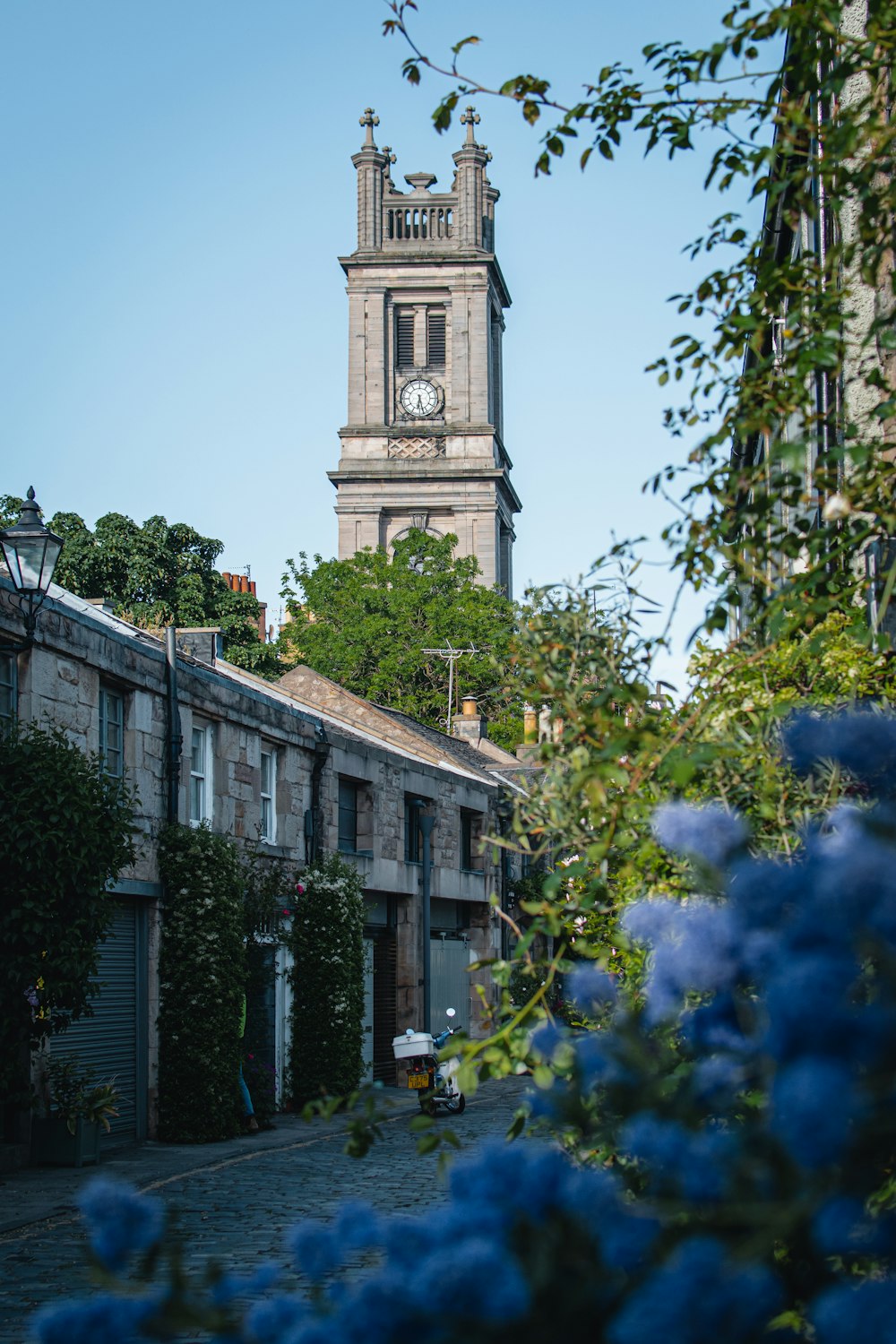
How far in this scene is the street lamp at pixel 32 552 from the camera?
14.5 metres

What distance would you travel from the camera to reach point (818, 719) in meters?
3.59

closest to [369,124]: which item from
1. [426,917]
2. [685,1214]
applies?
[426,917]

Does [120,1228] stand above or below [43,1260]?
above

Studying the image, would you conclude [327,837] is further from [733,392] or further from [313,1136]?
[733,392]

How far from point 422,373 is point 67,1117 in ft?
214

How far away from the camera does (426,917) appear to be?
29781 mm

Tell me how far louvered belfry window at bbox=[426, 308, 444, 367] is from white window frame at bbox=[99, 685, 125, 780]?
6207 cm

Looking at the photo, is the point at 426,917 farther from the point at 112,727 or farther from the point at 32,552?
the point at 32,552

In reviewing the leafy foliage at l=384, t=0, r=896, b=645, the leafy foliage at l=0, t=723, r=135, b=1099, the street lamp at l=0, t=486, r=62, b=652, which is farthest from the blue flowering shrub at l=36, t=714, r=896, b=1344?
the leafy foliage at l=0, t=723, r=135, b=1099

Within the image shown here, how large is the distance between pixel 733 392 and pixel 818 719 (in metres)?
2.69

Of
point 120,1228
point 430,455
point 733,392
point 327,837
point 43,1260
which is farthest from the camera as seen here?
point 430,455

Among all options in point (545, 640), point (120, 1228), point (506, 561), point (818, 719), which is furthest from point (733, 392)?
point (506, 561)

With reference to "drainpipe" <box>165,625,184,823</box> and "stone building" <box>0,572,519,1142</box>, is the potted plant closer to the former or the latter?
"stone building" <box>0,572,519,1142</box>

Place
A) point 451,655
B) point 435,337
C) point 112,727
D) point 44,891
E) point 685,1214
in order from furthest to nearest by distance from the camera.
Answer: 1. point 435,337
2. point 451,655
3. point 112,727
4. point 44,891
5. point 685,1214
